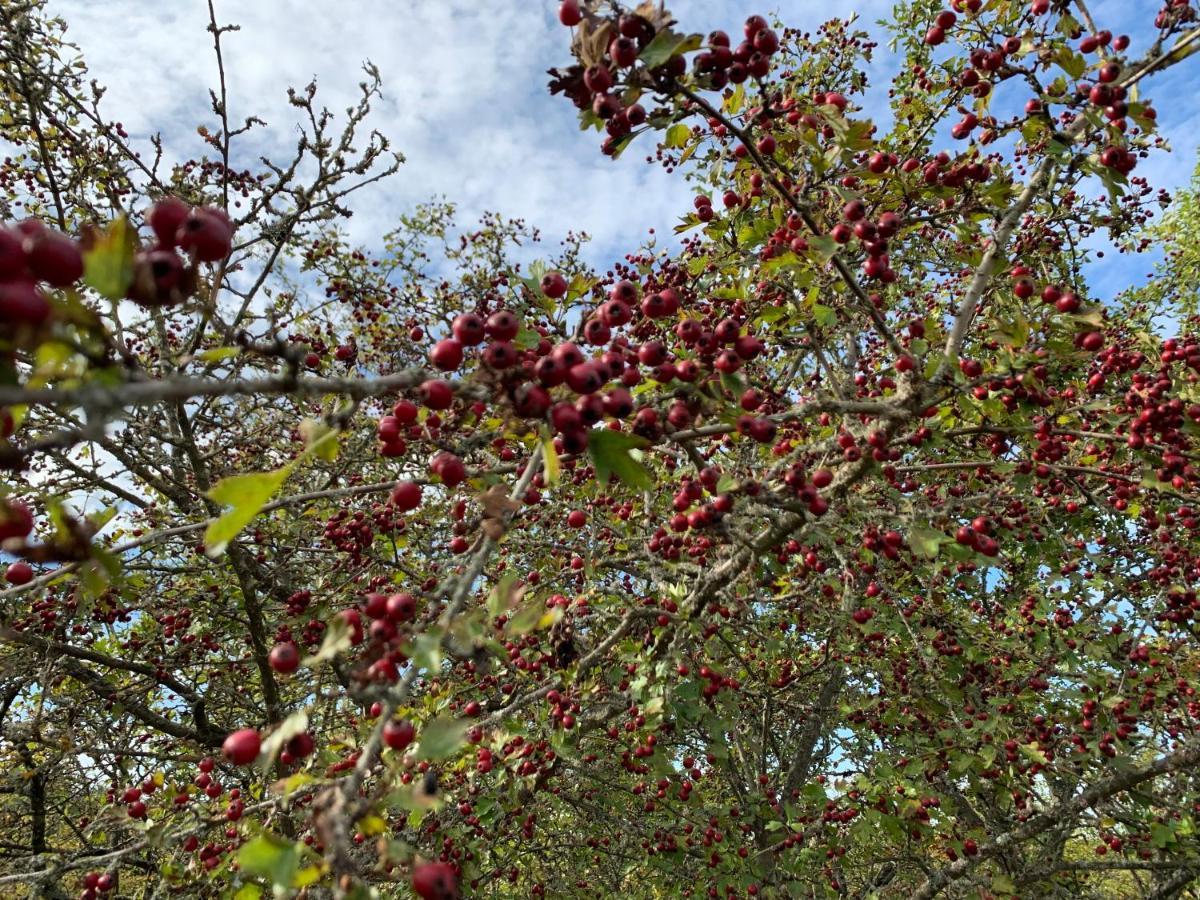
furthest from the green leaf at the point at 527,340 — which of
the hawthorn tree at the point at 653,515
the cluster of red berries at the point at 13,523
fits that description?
the cluster of red berries at the point at 13,523

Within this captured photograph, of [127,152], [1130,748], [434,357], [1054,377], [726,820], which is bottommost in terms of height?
[726,820]

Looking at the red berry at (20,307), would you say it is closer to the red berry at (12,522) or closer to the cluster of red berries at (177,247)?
the cluster of red berries at (177,247)

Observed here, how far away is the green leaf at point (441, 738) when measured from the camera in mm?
1318

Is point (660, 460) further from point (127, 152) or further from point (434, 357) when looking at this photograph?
point (127, 152)

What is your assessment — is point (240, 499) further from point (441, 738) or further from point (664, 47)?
point (664, 47)

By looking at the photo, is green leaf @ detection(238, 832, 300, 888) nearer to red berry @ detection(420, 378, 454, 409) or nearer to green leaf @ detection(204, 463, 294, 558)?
green leaf @ detection(204, 463, 294, 558)

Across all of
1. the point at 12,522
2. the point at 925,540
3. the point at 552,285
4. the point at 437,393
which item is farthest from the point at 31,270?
the point at 925,540

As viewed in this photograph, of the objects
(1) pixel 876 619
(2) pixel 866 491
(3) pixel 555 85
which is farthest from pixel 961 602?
(3) pixel 555 85

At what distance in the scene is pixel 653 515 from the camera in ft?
13.4

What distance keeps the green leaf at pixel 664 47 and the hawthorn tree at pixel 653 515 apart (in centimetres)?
2

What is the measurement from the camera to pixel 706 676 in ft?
15.0

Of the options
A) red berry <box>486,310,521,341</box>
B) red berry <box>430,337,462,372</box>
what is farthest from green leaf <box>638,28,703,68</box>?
red berry <box>430,337,462,372</box>

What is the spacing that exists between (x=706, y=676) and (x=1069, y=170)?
3587mm

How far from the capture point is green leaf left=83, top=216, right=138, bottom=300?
44.0 inches
